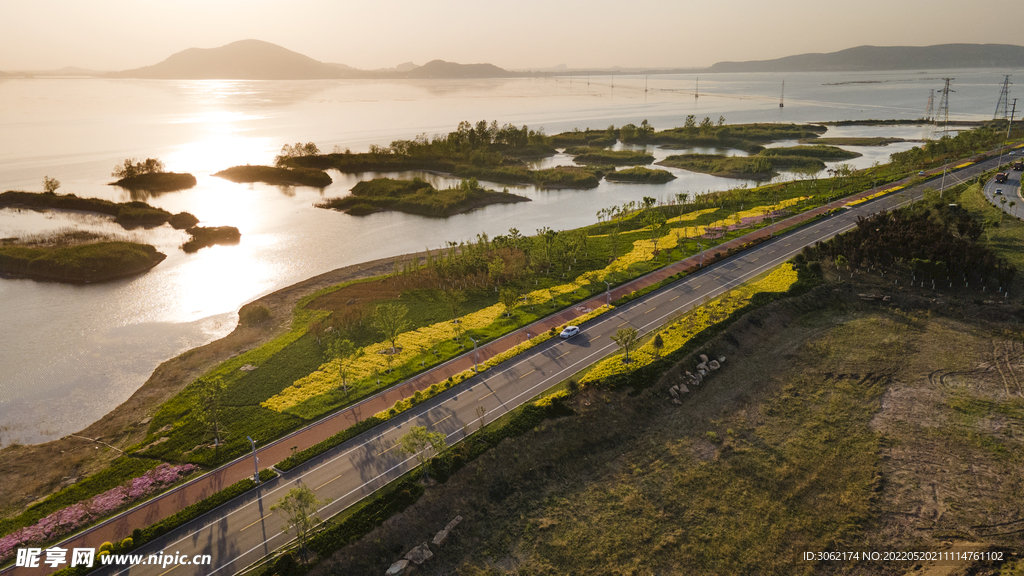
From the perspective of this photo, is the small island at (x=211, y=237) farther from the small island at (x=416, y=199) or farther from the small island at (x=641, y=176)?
the small island at (x=641, y=176)

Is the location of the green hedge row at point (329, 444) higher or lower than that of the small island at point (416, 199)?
lower

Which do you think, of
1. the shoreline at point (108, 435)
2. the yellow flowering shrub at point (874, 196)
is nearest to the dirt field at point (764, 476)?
the shoreline at point (108, 435)

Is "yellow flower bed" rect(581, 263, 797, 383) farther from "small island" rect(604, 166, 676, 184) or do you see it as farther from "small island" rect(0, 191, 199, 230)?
"small island" rect(0, 191, 199, 230)


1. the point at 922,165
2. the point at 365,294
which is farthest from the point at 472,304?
the point at 922,165

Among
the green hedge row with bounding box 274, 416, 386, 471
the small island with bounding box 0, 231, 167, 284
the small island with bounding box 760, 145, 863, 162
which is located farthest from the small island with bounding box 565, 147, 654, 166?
the green hedge row with bounding box 274, 416, 386, 471

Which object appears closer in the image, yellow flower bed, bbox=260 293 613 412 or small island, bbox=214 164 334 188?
yellow flower bed, bbox=260 293 613 412

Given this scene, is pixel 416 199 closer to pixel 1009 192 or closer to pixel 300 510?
pixel 300 510
